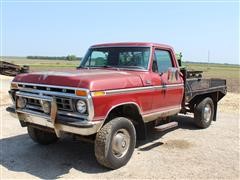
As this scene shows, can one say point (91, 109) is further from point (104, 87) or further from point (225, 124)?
point (225, 124)

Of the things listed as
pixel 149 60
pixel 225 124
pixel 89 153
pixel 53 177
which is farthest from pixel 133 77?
pixel 225 124

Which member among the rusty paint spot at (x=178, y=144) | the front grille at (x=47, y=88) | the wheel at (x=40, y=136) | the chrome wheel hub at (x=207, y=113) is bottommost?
the rusty paint spot at (x=178, y=144)

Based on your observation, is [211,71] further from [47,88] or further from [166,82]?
[47,88]

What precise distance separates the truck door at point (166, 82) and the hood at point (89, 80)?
702mm

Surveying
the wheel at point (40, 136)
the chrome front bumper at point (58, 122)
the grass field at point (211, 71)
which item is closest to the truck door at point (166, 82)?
the chrome front bumper at point (58, 122)

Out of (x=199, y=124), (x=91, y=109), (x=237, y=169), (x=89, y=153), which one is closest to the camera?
(x=91, y=109)

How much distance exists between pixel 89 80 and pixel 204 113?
471 cm

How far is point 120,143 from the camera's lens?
18.7ft

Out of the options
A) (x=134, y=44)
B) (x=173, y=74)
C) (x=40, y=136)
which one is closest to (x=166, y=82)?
(x=173, y=74)

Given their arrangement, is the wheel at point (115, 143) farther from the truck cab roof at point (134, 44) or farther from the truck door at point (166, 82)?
the truck cab roof at point (134, 44)

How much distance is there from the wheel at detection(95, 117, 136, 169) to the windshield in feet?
4.58

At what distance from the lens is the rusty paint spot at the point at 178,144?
7.07 metres

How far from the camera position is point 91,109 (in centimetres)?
505

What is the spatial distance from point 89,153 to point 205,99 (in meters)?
4.02
